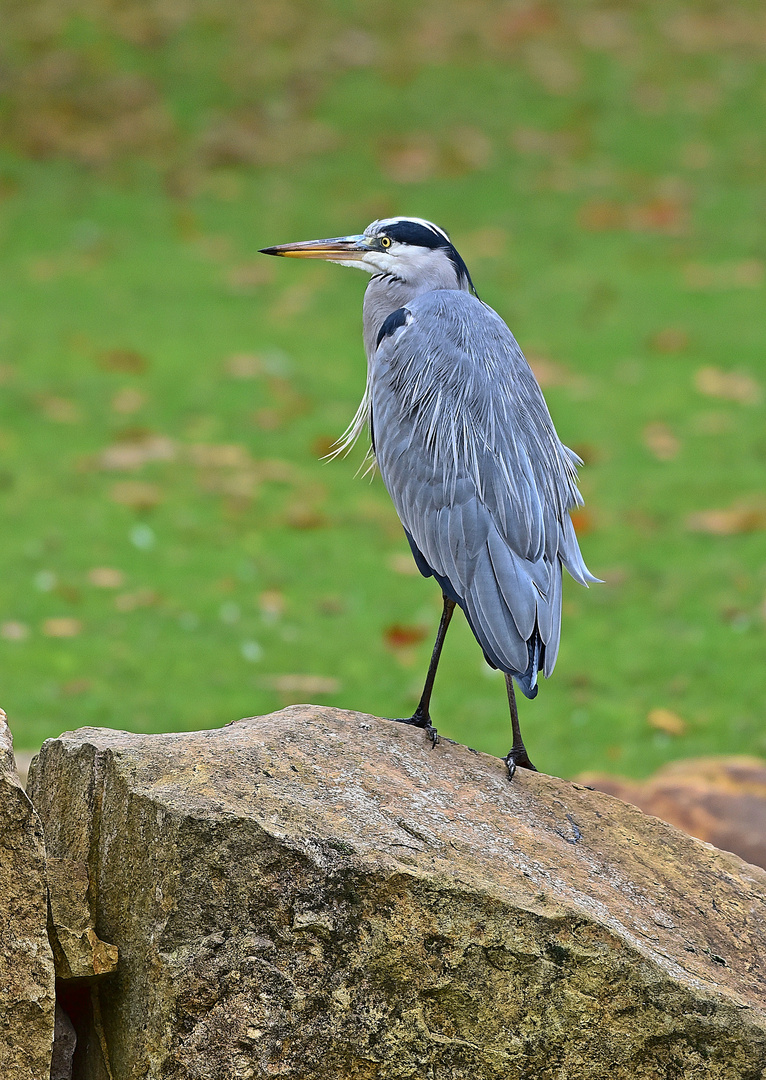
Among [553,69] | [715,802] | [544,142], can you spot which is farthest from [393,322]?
[553,69]

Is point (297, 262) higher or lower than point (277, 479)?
higher

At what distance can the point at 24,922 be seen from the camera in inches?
120

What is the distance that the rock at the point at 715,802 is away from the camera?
4.87 meters

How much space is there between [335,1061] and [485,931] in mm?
462

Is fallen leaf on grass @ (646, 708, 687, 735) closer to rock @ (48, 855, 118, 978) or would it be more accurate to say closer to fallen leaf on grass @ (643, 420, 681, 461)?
fallen leaf on grass @ (643, 420, 681, 461)

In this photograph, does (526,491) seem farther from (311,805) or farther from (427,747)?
(311,805)

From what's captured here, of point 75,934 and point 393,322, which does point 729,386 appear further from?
point 75,934

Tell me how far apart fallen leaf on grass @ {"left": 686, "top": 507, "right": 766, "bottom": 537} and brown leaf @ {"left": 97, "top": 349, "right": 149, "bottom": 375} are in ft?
14.2

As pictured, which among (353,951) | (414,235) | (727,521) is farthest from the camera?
(727,521)

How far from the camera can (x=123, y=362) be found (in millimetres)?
10406

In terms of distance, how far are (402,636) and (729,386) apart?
4187 mm

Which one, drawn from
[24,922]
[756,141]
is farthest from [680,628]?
[756,141]

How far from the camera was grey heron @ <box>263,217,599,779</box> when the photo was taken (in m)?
4.06

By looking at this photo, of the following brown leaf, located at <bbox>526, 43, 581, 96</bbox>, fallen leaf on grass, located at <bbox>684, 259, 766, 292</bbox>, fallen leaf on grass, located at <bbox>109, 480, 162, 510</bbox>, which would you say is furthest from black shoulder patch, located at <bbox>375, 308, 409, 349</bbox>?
brown leaf, located at <bbox>526, 43, 581, 96</bbox>
